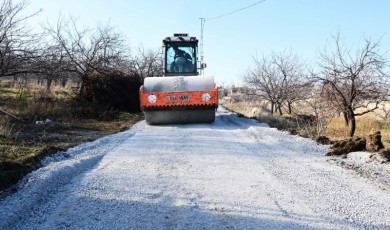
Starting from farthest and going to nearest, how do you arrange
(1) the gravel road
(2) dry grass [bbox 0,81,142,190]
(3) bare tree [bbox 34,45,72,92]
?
(3) bare tree [bbox 34,45,72,92] < (2) dry grass [bbox 0,81,142,190] < (1) the gravel road

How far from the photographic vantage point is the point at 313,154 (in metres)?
6.79

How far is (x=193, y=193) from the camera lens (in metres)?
4.15

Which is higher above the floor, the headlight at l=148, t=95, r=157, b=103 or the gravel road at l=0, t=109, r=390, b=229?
the headlight at l=148, t=95, r=157, b=103

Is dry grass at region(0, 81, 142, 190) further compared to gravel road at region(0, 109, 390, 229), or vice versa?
dry grass at region(0, 81, 142, 190)

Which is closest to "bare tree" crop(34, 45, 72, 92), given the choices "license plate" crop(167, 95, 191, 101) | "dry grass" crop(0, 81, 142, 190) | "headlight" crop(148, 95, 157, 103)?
"dry grass" crop(0, 81, 142, 190)

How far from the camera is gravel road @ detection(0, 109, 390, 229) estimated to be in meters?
3.38

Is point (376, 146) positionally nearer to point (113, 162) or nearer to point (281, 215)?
point (281, 215)

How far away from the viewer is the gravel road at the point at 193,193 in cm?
338

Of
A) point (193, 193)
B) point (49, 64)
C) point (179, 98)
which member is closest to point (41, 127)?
point (49, 64)

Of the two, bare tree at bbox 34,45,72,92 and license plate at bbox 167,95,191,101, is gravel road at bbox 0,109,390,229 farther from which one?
bare tree at bbox 34,45,72,92

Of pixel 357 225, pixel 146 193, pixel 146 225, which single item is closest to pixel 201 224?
pixel 146 225

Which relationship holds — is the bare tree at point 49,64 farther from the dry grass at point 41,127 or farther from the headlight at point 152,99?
the headlight at point 152,99

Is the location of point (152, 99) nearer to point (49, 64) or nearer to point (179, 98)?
point (179, 98)

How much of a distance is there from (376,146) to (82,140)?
6.05 meters
